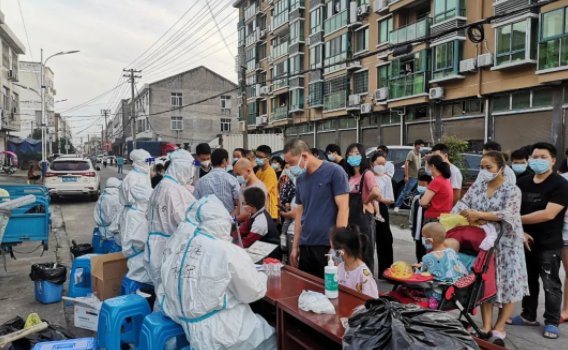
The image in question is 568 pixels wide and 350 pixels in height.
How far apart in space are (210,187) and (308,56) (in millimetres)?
29754

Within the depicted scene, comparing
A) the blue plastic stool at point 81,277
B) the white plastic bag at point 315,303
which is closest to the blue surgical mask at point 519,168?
the white plastic bag at point 315,303

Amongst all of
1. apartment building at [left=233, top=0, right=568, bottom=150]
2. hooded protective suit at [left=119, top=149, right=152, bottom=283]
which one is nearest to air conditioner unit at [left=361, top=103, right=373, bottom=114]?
apartment building at [left=233, top=0, right=568, bottom=150]

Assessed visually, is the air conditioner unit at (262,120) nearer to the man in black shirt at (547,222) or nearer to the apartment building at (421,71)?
the apartment building at (421,71)

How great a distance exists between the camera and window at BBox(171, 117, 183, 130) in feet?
169

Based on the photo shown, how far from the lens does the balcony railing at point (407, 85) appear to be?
21344 mm

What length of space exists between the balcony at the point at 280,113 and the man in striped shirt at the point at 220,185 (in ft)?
101

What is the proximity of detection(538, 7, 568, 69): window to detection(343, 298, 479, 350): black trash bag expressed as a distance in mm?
16226

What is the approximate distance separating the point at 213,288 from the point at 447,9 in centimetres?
2055

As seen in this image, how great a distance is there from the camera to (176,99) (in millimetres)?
51969

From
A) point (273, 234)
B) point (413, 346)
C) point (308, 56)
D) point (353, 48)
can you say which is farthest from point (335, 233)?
point (308, 56)

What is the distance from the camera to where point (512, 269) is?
12.4ft

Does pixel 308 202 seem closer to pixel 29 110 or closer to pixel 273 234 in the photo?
pixel 273 234

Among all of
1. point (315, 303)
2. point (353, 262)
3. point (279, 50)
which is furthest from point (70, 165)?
point (279, 50)

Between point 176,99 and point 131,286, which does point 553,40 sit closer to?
point 131,286
